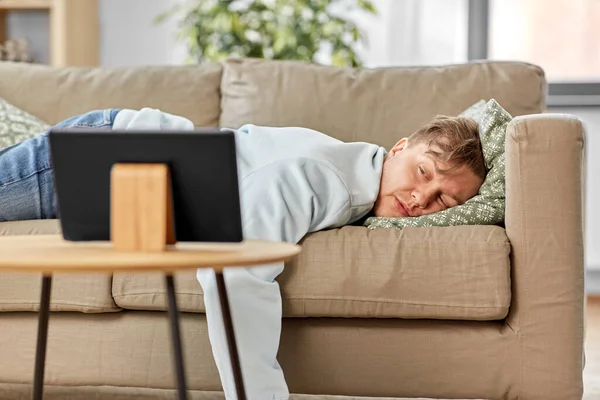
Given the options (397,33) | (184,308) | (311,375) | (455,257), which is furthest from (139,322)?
(397,33)

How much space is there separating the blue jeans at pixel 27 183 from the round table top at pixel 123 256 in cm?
89

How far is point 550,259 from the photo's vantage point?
5.98 ft

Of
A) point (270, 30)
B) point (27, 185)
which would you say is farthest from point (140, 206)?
point (270, 30)

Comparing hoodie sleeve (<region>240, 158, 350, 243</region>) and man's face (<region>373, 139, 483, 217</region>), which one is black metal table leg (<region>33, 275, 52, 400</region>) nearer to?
hoodie sleeve (<region>240, 158, 350, 243</region>)

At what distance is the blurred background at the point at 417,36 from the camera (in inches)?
153

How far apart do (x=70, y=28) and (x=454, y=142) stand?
2.33 m

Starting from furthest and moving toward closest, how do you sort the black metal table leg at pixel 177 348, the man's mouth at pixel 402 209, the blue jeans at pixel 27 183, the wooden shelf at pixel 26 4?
the wooden shelf at pixel 26 4 < the blue jeans at pixel 27 183 < the man's mouth at pixel 402 209 < the black metal table leg at pixel 177 348

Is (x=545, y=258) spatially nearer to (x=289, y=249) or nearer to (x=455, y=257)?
(x=455, y=257)

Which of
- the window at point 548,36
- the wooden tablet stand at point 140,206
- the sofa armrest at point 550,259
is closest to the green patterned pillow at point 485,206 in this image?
the sofa armrest at point 550,259

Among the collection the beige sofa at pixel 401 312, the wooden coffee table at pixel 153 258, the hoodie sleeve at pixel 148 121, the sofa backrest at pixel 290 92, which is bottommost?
the beige sofa at pixel 401 312

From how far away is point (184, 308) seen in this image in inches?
74.4

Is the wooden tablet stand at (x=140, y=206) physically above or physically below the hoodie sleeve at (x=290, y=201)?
above

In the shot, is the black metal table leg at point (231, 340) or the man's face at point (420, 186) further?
the man's face at point (420, 186)

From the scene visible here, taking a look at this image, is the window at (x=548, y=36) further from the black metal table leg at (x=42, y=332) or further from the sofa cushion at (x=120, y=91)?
the black metal table leg at (x=42, y=332)
